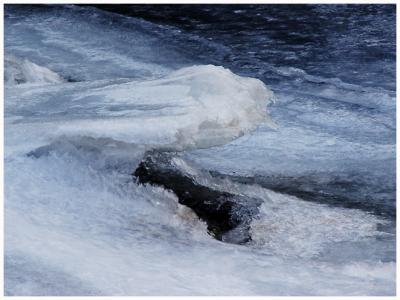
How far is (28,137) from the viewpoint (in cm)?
275

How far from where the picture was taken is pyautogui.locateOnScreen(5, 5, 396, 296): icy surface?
2168 millimetres

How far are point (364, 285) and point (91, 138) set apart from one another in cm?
111

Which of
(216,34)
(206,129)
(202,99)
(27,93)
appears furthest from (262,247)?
(216,34)

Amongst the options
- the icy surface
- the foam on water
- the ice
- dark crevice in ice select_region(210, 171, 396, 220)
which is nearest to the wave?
the icy surface

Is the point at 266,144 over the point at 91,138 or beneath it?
beneath

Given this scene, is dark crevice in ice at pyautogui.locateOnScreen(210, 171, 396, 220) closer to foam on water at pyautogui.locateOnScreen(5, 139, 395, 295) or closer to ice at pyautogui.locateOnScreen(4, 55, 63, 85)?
foam on water at pyautogui.locateOnScreen(5, 139, 395, 295)

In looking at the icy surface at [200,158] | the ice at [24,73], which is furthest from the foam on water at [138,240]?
the ice at [24,73]

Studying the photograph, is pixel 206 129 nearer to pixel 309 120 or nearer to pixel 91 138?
pixel 91 138

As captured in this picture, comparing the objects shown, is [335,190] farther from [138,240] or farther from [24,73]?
[24,73]

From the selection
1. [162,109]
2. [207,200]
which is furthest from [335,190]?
[162,109]

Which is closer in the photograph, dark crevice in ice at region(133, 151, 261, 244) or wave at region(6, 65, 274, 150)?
dark crevice in ice at region(133, 151, 261, 244)

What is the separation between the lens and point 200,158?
3.21m

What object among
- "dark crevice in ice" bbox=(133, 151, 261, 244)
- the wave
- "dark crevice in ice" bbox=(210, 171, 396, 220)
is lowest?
"dark crevice in ice" bbox=(210, 171, 396, 220)

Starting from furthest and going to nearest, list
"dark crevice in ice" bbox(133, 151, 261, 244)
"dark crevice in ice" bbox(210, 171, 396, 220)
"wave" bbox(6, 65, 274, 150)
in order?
1. "dark crevice in ice" bbox(210, 171, 396, 220)
2. "wave" bbox(6, 65, 274, 150)
3. "dark crevice in ice" bbox(133, 151, 261, 244)
